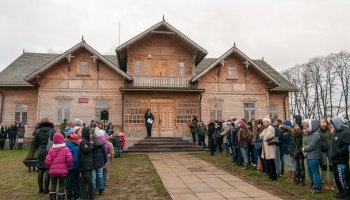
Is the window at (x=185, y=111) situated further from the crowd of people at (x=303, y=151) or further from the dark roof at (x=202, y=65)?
the crowd of people at (x=303, y=151)

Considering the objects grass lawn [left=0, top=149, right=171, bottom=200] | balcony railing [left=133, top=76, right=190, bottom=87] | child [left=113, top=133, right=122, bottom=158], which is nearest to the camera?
grass lawn [left=0, top=149, right=171, bottom=200]

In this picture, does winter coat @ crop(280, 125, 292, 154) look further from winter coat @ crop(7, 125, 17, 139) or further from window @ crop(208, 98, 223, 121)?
winter coat @ crop(7, 125, 17, 139)

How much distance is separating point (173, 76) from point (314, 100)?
83.1 ft

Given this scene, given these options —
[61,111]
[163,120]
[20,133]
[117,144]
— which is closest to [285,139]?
[117,144]

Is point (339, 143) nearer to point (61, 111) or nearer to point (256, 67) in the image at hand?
point (256, 67)

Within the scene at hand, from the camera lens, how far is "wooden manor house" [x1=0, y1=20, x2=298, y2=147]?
59.9ft

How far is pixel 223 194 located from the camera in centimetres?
659

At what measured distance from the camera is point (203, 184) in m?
7.69

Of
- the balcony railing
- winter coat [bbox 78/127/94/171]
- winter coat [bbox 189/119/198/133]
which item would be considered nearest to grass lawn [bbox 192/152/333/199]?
winter coat [bbox 78/127/94/171]

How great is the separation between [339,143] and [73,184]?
5.80 metres

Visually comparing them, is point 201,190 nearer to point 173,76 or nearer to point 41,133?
point 41,133

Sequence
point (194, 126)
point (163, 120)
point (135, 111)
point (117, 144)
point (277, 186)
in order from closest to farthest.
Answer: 1. point (277, 186)
2. point (117, 144)
3. point (194, 126)
4. point (135, 111)
5. point (163, 120)

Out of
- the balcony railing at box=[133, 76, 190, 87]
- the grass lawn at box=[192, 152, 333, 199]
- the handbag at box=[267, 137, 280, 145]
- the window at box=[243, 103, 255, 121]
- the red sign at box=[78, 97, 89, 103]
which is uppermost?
the balcony railing at box=[133, 76, 190, 87]

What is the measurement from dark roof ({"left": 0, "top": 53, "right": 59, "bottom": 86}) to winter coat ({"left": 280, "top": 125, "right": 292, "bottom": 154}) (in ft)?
55.6
